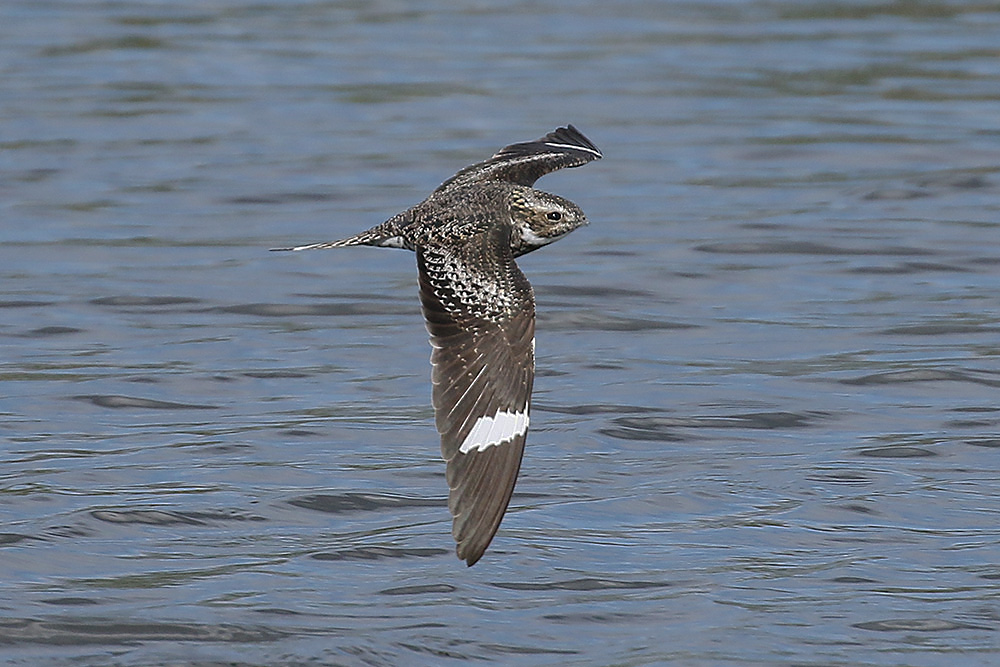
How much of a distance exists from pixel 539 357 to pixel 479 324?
3819 millimetres

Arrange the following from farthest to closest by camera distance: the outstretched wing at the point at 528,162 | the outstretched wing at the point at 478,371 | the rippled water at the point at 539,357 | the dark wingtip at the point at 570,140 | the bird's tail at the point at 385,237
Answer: the dark wingtip at the point at 570,140, the outstretched wing at the point at 528,162, the bird's tail at the point at 385,237, the rippled water at the point at 539,357, the outstretched wing at the point at 478,371

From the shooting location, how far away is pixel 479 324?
285 inches

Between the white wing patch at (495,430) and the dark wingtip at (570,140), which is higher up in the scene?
the dark wingtip at (570,140)

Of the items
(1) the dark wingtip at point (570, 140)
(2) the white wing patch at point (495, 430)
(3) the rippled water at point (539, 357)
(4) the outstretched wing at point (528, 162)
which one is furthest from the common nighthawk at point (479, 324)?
(1) the dark wingtip at point (570, 140)

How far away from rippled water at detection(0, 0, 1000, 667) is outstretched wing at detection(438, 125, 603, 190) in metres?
1.30

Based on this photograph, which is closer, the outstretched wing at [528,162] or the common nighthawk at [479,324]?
the common nighthawk at [479,324]

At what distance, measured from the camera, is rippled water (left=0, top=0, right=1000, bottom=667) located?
7.47m

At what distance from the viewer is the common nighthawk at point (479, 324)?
6.87 meters

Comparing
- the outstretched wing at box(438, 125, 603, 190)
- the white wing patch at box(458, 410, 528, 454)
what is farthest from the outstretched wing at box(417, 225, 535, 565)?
the outstretched wing at box(438, 125, 603, 190)

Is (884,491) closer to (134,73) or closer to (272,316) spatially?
(272,316)

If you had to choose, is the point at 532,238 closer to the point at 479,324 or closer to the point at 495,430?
the point at 479,324

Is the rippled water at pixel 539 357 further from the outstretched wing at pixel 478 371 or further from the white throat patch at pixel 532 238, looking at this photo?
the white throat patch at pixel 532 238

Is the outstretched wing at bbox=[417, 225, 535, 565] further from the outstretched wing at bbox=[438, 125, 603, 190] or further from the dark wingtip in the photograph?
the dark wingtip

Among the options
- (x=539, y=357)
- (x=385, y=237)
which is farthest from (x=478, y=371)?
(x=539, y=357)
